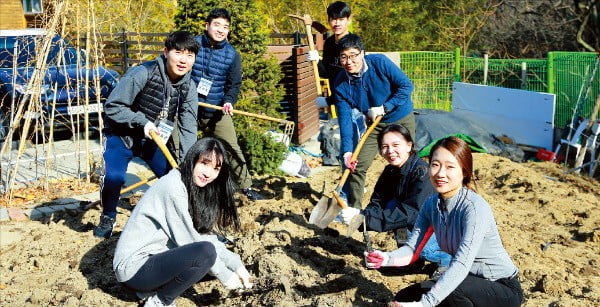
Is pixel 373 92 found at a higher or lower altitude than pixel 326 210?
higher

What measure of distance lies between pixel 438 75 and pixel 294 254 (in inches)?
326

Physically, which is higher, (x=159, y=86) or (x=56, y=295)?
(x=159, y=86)

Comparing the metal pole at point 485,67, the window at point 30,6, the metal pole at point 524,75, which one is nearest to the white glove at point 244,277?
the metal pole at point 524,75

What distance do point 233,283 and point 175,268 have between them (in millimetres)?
376

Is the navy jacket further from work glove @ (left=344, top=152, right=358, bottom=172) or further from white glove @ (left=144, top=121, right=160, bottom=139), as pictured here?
white glove @ (left=144, top=121, right=160, bottom=139)

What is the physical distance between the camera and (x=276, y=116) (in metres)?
8.23

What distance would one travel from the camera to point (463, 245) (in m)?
3.36

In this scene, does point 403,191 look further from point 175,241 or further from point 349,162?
point 175,241

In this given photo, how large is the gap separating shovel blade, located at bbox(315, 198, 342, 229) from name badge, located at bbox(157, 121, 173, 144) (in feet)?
4.38

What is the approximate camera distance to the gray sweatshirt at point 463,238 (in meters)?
3.33

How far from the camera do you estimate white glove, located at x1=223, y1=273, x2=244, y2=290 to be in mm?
4082

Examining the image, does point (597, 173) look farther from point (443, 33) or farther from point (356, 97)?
point (443, 33)

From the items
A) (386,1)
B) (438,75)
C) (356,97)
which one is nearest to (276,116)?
(356,97)

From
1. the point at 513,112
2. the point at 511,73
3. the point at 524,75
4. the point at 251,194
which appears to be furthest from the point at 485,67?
the point at 251,194
